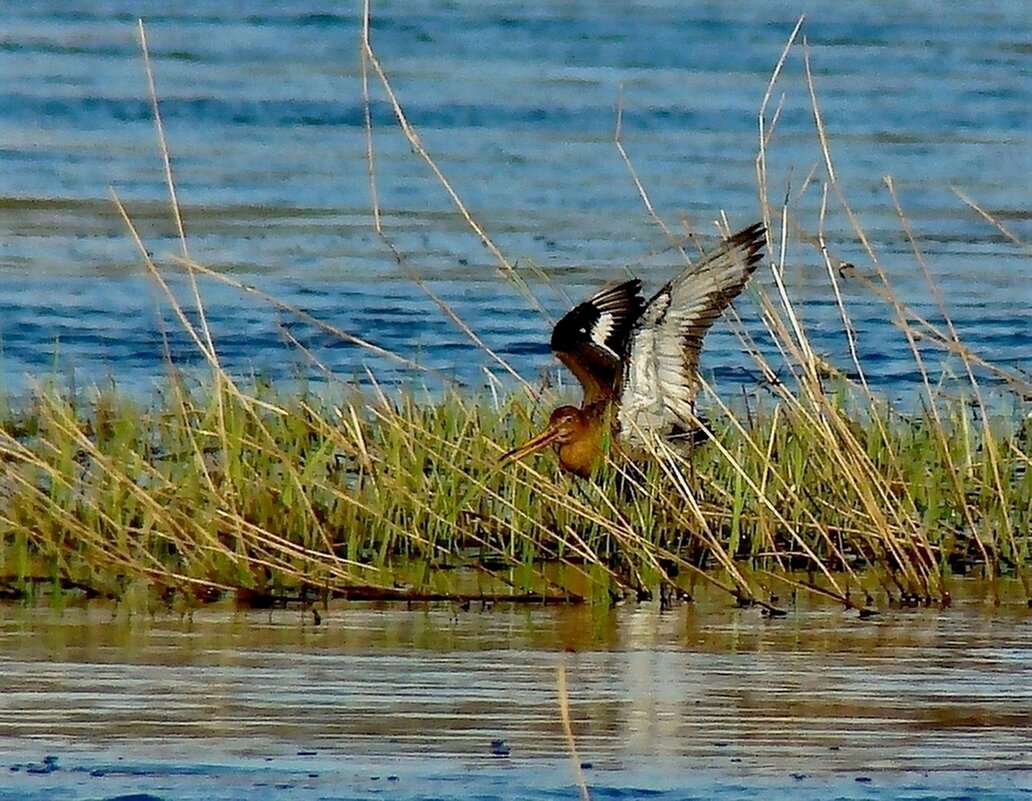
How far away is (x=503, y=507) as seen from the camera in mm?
8352

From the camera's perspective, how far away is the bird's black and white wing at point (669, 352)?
27.6 feet

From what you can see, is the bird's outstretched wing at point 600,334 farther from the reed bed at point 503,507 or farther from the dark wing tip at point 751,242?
the dark wing tip at point 751,242

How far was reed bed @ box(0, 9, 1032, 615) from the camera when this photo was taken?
7.60 metres

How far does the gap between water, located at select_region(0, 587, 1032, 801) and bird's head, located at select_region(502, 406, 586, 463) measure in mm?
918

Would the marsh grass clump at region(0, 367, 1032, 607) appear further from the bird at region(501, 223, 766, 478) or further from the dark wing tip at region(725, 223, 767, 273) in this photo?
the dark wing tip at region(725, 223, 767, 273)

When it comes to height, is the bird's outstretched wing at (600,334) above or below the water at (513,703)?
above

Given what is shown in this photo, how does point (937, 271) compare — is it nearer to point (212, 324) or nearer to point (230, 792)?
point (212, 324)

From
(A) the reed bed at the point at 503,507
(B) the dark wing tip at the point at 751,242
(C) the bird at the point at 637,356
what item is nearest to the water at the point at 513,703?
(A) the reed bed at the point at 503,507

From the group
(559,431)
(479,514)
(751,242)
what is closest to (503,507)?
(479,514)

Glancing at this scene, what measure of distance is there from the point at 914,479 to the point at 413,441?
4.69ft

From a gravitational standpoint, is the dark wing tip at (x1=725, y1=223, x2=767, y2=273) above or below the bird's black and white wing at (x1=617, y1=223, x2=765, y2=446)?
above

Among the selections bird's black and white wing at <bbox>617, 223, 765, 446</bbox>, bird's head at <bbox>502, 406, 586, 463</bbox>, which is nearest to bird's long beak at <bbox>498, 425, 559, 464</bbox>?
bird's head at <bbox>502, 406, 586, 463</bbox>

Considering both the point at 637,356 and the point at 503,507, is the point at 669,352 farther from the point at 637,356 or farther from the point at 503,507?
the point at 503,507

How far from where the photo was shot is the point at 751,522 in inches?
322
